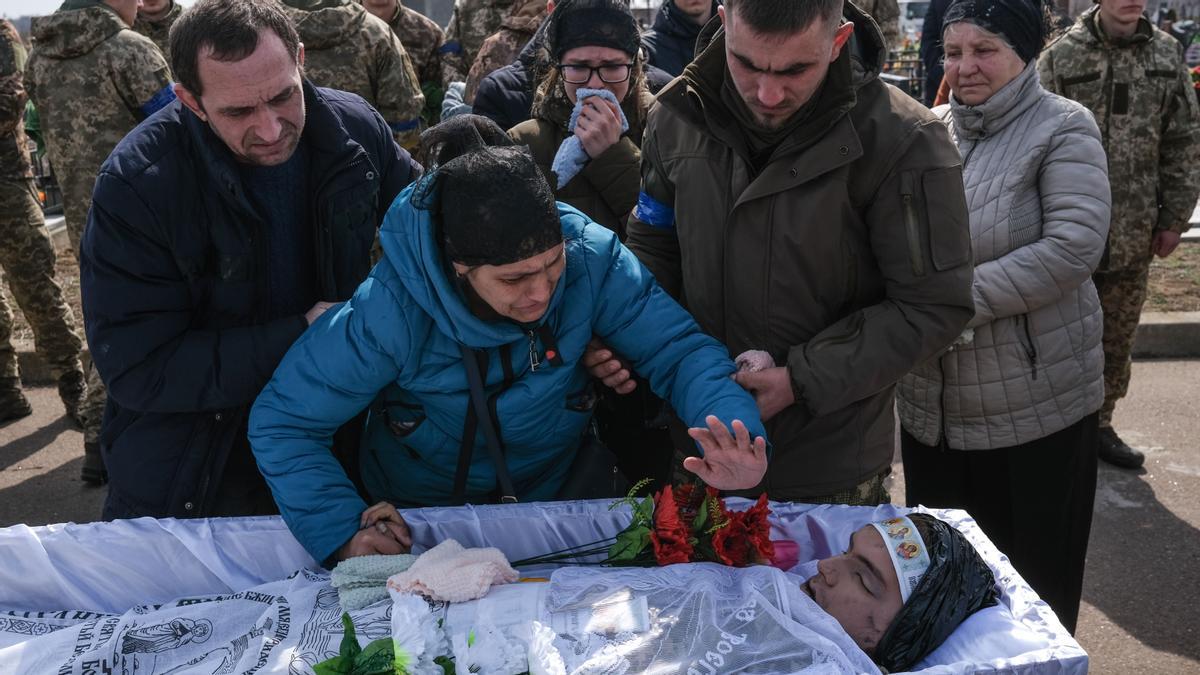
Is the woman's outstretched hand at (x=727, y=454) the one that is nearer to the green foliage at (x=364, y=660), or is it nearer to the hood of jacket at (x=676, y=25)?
the green foliage at (x=364, y=660)

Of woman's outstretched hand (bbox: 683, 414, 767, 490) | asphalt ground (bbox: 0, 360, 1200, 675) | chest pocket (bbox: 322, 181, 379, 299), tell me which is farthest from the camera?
asphalt ground (bbox: 0, 360, 1200, 675)

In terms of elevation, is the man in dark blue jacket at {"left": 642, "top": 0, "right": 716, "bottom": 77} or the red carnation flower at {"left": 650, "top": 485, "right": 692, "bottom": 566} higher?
the man in dark blue jacket at {"left": 642, "top": 0, "right": 716, "bottom": 77}

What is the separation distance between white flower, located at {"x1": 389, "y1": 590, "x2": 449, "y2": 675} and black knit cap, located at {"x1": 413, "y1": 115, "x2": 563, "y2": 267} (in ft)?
2.36

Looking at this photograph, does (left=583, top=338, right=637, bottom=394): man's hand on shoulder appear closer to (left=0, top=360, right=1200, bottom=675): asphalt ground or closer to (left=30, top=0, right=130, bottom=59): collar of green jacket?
(left=0, top=360, right=1200, bottom=675): asphalt ground

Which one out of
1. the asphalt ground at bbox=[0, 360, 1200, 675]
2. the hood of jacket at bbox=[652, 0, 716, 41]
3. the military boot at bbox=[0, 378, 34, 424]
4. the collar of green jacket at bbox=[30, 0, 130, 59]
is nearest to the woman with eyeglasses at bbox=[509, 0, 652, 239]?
the hood of jacket at bbox=[652, 0, 716, 41]

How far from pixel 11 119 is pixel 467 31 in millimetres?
2564

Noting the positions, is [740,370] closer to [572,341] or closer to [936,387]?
[572,341]

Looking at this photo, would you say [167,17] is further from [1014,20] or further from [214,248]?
[1014,20]

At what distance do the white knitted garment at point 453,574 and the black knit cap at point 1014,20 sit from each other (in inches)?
79.8

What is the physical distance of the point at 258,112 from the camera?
2418 mm

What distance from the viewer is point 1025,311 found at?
3.01 metres

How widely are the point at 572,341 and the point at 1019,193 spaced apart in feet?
4.85

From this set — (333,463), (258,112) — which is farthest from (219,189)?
(333,463)

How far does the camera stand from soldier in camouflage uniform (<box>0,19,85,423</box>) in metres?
5.43
